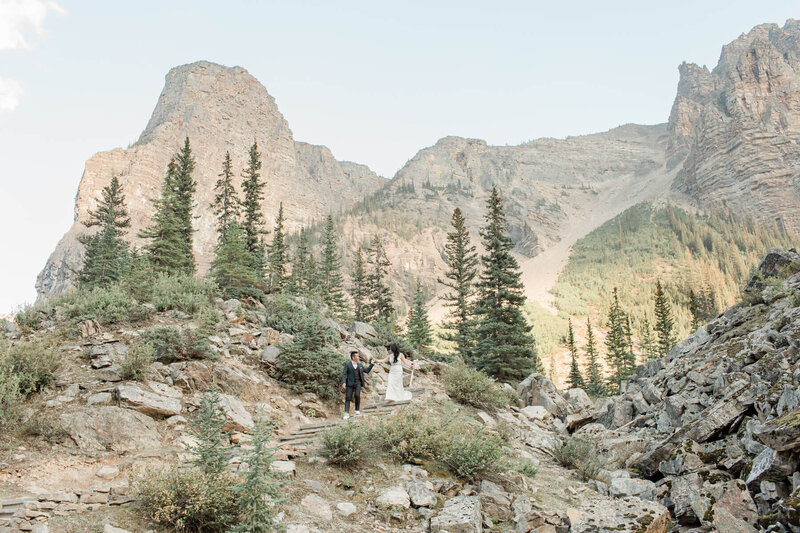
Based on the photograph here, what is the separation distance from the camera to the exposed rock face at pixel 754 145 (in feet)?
413

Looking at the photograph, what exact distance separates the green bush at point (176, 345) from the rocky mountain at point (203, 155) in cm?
11882

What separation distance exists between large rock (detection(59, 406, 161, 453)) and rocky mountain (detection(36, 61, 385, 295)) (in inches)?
4823

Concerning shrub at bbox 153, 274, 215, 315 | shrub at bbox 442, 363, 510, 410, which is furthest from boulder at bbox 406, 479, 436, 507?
shrub at bbox 153, 274, 215, 315

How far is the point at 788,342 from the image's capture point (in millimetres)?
9141

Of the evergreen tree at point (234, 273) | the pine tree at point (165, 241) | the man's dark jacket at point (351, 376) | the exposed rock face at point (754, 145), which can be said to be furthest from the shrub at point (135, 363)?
the exposed rock face at point (754, 145)

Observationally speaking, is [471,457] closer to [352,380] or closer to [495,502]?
[495,502]

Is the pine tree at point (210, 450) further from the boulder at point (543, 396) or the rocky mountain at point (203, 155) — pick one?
the rocky mountain at point (203, 155)

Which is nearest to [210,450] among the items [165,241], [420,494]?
[420,494]

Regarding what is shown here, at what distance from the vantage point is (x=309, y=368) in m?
13.1

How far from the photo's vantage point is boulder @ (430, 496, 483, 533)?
6.20m

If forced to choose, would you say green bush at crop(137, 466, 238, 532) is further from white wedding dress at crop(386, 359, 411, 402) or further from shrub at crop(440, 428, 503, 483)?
white wedding dress at crop(386, 359, 411, 402)

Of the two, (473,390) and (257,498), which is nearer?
(257,498)

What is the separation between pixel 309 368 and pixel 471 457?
253 inches

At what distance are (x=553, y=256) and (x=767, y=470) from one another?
481 feet
